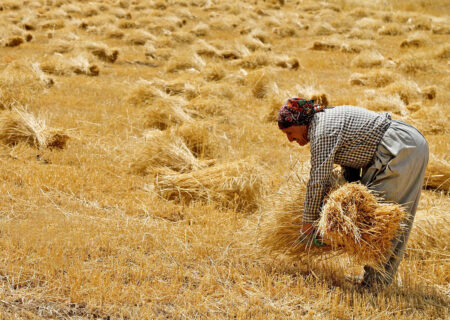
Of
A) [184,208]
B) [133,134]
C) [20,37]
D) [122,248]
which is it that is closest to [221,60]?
[20,37]

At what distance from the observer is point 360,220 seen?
3.00 meters

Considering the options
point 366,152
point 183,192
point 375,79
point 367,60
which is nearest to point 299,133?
point 366,152

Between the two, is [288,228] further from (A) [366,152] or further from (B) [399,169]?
(B) [399,169]

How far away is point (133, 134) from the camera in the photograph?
6.49 meters

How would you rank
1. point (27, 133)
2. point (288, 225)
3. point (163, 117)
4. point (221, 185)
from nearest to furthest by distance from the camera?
point (288, 225)
point (221, 185)
point (27, 133)
point (163, 117)

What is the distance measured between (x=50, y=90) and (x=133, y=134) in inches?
109

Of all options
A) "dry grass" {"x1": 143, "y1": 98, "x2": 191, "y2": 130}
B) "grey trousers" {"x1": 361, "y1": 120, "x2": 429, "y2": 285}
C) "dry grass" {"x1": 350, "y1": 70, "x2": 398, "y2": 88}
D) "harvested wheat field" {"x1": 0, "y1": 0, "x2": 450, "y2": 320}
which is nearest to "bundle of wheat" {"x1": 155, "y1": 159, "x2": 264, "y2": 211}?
"harvested wheat field" {"x1": 0, "y1": 0, "x2": 450, "y2": 320}

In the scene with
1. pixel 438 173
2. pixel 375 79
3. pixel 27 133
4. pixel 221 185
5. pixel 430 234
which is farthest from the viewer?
pixel 375 79

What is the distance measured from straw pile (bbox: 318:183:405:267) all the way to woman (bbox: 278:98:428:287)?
0.43 feet

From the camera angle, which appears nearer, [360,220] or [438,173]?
[360,220]

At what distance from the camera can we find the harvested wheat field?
10.2 feet

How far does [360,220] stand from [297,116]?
77cm

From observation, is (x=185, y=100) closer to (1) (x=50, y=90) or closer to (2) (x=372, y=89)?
(1) (x=50, y=90)

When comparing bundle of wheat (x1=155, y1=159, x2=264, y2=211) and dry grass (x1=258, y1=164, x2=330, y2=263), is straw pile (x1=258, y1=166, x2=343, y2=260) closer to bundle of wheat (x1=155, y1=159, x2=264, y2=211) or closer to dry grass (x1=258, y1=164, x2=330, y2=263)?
dry grass (x1=258, y1=164, x2=330, y2=263)
